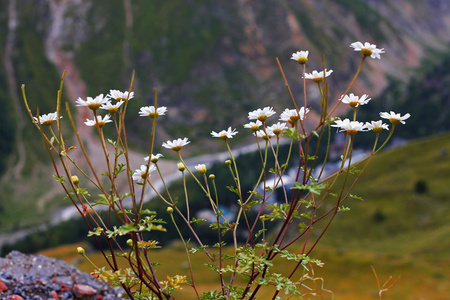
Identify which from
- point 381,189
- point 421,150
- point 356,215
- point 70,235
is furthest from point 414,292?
point 70,235

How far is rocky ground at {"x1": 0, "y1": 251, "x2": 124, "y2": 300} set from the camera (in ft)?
26.5

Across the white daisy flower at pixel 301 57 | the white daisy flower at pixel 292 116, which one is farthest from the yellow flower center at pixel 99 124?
the white daisy flower at pixel 301 57

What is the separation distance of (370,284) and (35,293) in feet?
260

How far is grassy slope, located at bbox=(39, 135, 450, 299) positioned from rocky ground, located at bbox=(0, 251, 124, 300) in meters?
62.7

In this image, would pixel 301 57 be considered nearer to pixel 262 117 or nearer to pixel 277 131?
pixel 262 117

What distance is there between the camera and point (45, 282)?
832 centimetres

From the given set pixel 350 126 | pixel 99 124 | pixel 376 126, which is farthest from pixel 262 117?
pixel 99 124

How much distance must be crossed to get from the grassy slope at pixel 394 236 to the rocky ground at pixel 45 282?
62.7m

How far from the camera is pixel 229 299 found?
5.70 meters

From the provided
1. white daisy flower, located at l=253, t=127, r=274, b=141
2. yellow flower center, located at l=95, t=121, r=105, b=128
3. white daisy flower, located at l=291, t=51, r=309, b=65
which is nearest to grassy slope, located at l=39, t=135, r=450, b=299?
white daisy flower, located at l=253, t=127, r=274, b=141

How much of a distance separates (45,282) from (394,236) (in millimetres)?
119427

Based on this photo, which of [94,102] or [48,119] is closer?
[94,102]

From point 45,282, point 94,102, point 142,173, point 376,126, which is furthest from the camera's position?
point 45,282

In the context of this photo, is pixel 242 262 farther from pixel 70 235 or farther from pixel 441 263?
pixel 70 235
